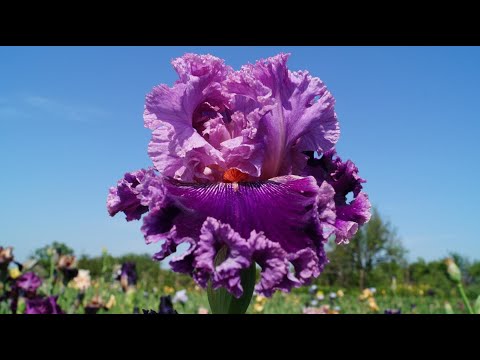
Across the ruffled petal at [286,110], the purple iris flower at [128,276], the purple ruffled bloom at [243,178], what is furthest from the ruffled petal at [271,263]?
the purple iris flower at [128,276]

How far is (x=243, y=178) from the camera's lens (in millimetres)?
1330

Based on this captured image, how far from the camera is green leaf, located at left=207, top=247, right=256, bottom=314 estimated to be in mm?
1163

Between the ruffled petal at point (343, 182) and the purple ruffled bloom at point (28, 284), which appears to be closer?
the ruffled petal at point (343, 182)

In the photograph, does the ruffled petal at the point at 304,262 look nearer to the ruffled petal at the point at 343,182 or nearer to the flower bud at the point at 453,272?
the ruffled petal at the point at 343,182

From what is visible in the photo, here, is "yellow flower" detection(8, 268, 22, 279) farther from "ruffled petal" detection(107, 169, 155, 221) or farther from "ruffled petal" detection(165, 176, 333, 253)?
"ruffled petal" detection(165, 176, 333, 253)

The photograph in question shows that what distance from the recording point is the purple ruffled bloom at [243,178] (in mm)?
1115

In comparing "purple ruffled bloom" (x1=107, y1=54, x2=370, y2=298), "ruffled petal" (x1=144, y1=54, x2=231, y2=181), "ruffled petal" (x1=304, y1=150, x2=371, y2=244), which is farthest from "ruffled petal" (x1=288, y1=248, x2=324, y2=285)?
"ruffled petal" (x1=144, y1=54, x2=231, y2=181)

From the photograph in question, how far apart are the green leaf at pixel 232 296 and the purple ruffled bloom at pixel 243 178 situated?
0.04 m

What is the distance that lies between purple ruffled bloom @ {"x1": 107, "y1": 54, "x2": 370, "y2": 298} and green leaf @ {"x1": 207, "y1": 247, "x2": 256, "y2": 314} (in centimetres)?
4
